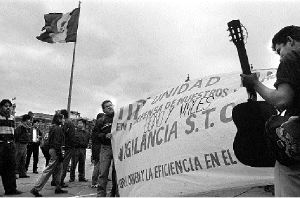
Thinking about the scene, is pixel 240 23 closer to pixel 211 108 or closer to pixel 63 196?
pixel 211 108

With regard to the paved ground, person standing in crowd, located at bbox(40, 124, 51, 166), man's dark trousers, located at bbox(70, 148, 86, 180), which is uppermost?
person standing in crowd, located at bbox(40, 124, 51, 166)

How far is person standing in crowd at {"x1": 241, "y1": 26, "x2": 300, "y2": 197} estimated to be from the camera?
2.17 m

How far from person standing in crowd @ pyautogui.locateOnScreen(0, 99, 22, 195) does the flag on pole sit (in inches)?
384

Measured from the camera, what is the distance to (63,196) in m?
7.15

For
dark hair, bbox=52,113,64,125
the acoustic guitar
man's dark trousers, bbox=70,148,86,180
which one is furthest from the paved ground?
the acoustic guitar

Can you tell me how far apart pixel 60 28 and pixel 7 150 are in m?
10.5

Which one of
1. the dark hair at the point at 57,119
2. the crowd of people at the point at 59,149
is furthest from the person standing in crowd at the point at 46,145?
the dark hair at the point at 57,119

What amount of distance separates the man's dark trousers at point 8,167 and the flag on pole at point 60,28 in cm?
999

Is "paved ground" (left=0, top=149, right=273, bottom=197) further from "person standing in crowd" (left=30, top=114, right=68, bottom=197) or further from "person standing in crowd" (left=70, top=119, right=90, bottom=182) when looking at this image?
"person standing in crowd" (left=70, top=119, right=90, bottom=182)

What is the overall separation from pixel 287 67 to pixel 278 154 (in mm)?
500

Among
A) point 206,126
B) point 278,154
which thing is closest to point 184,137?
point 206,126

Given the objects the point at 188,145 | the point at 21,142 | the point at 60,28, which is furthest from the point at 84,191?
the point at 60,28

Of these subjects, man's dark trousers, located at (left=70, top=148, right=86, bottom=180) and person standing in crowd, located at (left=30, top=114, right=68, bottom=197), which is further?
man's dark trousers, located at (left=70, top=148, right=86, bottom=180)

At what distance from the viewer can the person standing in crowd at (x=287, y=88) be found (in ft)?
7.13
